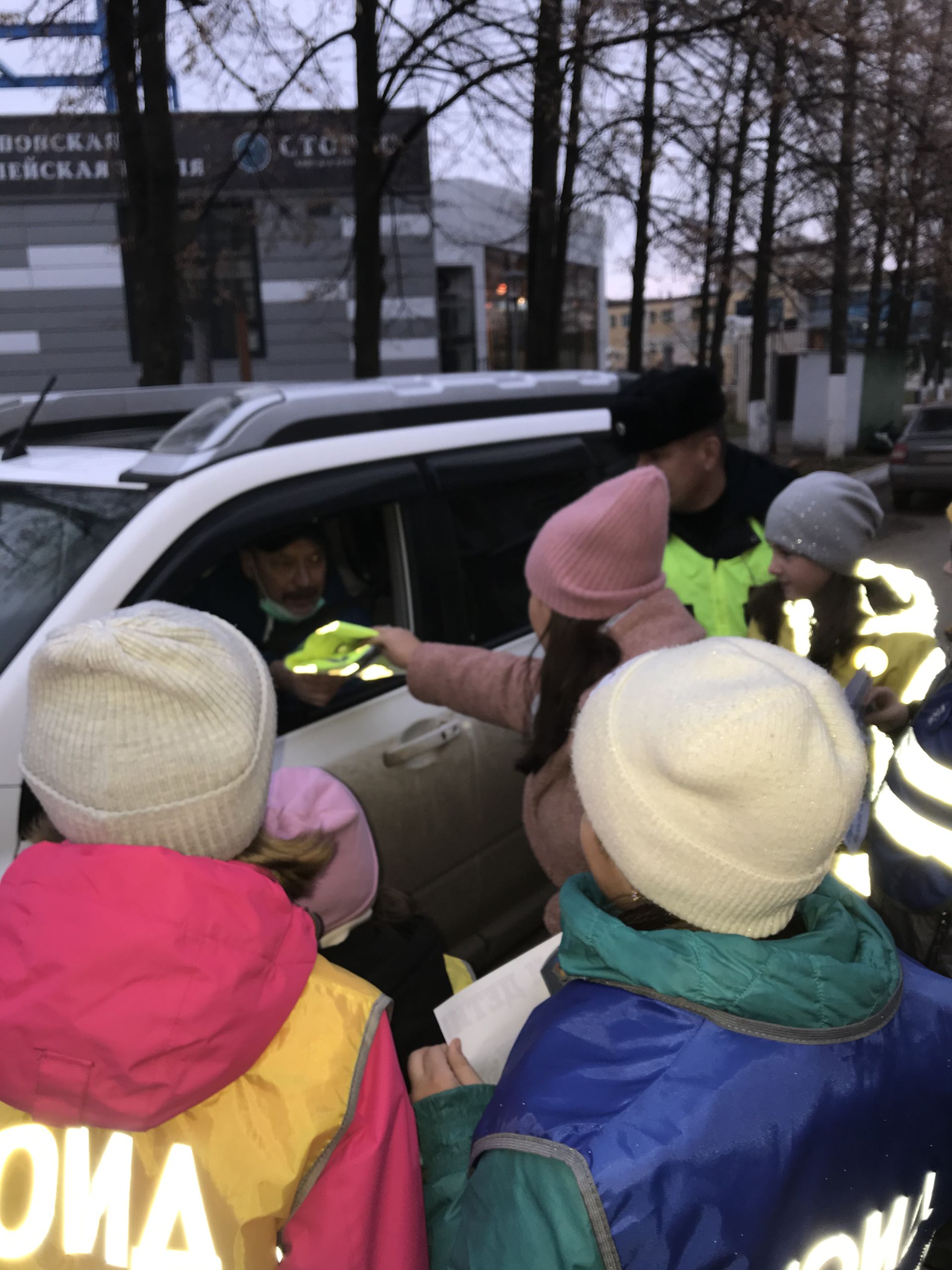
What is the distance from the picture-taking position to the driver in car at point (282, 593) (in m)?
2.71

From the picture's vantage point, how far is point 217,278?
1792 centimetres

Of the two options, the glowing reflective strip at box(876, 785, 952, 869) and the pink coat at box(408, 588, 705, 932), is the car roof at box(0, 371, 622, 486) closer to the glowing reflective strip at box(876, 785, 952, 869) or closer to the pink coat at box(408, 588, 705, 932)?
the pink coat at box(408, 588, 705, 932)

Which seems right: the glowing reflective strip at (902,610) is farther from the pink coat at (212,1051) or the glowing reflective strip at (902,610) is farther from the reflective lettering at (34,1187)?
the reflective lettering at (34,1187)

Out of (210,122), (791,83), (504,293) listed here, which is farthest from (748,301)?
(210,122)

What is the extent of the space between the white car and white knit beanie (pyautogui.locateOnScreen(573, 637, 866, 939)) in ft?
4.26

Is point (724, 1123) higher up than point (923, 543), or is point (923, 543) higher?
point (724, 1123)

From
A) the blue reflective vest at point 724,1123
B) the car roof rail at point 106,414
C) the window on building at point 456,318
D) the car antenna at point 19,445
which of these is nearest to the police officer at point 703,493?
the car roof rail at point 106,414

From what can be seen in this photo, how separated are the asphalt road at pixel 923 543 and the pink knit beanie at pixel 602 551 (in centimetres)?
626

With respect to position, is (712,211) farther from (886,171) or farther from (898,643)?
(898,643)

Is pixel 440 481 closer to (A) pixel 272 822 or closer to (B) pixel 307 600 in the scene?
(B) pixel 307 600

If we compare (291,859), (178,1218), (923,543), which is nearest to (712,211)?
(923,543)

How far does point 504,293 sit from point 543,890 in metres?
22.3

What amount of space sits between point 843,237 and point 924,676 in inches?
629

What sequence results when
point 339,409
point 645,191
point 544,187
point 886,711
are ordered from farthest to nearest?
1. point 645,191
2. point 544,187
3. point 339,409
4. point 886,711
